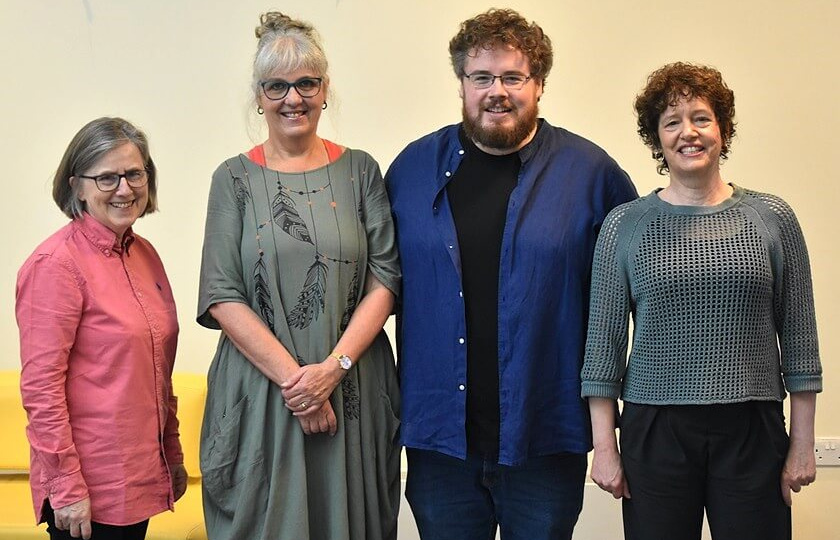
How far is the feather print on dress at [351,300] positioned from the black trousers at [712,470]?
2.23 feet

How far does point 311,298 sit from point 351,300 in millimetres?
101

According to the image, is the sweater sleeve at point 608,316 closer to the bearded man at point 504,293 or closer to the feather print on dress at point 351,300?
the bearded man at point 504,293

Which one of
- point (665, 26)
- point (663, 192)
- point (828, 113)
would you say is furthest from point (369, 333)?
point (828, 113)

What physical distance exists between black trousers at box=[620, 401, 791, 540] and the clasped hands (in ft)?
2.18

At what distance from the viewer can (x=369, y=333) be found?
2.03m

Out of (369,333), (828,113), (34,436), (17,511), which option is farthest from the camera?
(828,113)

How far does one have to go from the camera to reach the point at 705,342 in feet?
5.88

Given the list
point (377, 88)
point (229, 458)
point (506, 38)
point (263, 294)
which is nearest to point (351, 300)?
point (263, 294)

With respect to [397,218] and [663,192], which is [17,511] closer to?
[397,218]

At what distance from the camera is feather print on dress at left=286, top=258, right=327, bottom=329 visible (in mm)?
1996

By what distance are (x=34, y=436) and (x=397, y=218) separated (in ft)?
3.04

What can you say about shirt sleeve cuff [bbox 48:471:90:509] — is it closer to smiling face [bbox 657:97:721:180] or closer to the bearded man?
the bearded man

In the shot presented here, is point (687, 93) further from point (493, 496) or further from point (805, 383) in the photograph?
point (493, 496)

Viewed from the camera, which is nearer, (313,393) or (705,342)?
(705,342)
